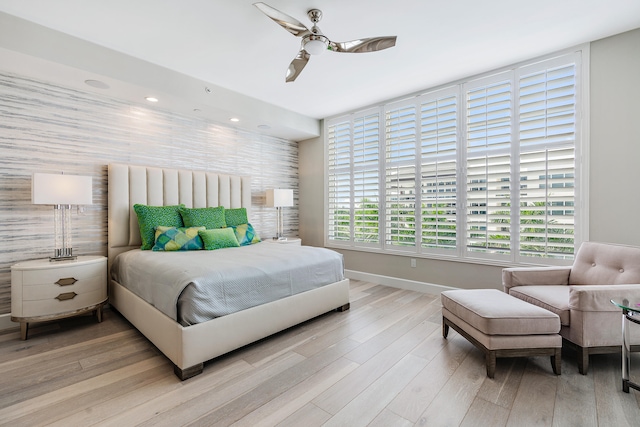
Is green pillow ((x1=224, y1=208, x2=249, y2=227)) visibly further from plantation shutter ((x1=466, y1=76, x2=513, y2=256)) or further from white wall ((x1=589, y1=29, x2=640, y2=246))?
white wall ((x1=589, y1=29, x2=640, y2=246))

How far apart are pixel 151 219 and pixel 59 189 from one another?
2.80ft

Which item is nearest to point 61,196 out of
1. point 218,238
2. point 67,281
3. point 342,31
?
point 67,281

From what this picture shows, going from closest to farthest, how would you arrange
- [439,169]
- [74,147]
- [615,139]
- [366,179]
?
[615,139] → [74,147] → [439,169] → [366,179]

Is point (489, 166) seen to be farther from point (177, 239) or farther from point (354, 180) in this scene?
point (177, 239)

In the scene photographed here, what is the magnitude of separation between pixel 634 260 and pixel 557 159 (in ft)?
3.85

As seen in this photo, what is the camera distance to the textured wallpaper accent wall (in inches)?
110

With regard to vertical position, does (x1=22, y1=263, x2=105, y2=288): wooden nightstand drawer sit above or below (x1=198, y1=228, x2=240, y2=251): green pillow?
below

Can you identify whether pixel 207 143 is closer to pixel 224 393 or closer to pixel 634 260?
pixel 224 393

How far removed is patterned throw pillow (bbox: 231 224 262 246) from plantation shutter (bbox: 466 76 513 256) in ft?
9.23

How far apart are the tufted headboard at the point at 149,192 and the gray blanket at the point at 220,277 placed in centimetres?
34

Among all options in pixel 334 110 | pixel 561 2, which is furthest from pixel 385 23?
pixel 334 110

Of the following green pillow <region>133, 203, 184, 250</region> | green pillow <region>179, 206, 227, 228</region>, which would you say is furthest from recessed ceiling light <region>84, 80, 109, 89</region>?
green pillow <region>179, 206, 227, 228</region>

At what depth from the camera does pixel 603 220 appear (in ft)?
8.96

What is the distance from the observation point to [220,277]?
2178 millimetres
